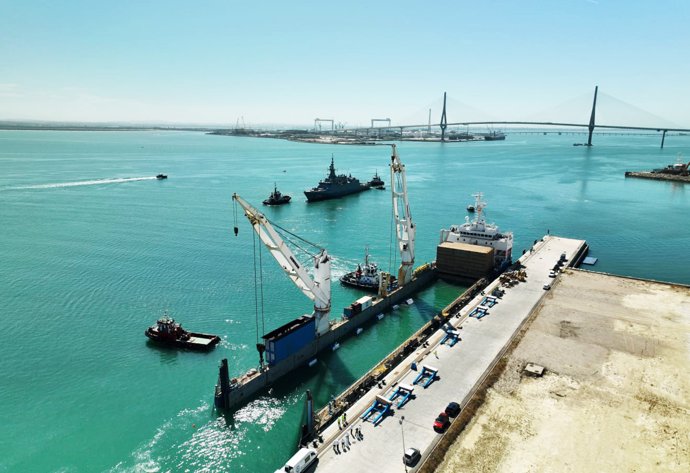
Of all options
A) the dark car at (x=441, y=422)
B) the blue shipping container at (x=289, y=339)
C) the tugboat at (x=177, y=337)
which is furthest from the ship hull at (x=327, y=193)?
the dark car at (x=441, y=422)

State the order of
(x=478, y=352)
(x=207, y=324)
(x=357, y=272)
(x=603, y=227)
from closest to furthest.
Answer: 1. (x=478, y=352)
2. (x=207, y=324)
3. (x=357, y=272)
4. (x=603, y=227)

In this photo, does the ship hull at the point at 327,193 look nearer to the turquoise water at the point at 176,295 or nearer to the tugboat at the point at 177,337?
the turquoise water at the point at 176,295

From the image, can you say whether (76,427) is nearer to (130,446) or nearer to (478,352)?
(130,446)

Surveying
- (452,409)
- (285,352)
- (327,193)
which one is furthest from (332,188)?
(452,409)

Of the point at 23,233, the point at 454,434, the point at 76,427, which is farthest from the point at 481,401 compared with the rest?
the point at 23,233

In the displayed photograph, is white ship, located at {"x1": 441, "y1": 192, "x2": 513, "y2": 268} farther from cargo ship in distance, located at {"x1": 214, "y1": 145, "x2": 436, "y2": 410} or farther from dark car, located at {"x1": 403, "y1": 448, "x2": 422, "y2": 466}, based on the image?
dark car, located at {"x1": 403, "y1": 448, "x2": 422, "y2": 466}

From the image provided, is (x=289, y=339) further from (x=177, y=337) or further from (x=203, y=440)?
(x=177, y=337)
